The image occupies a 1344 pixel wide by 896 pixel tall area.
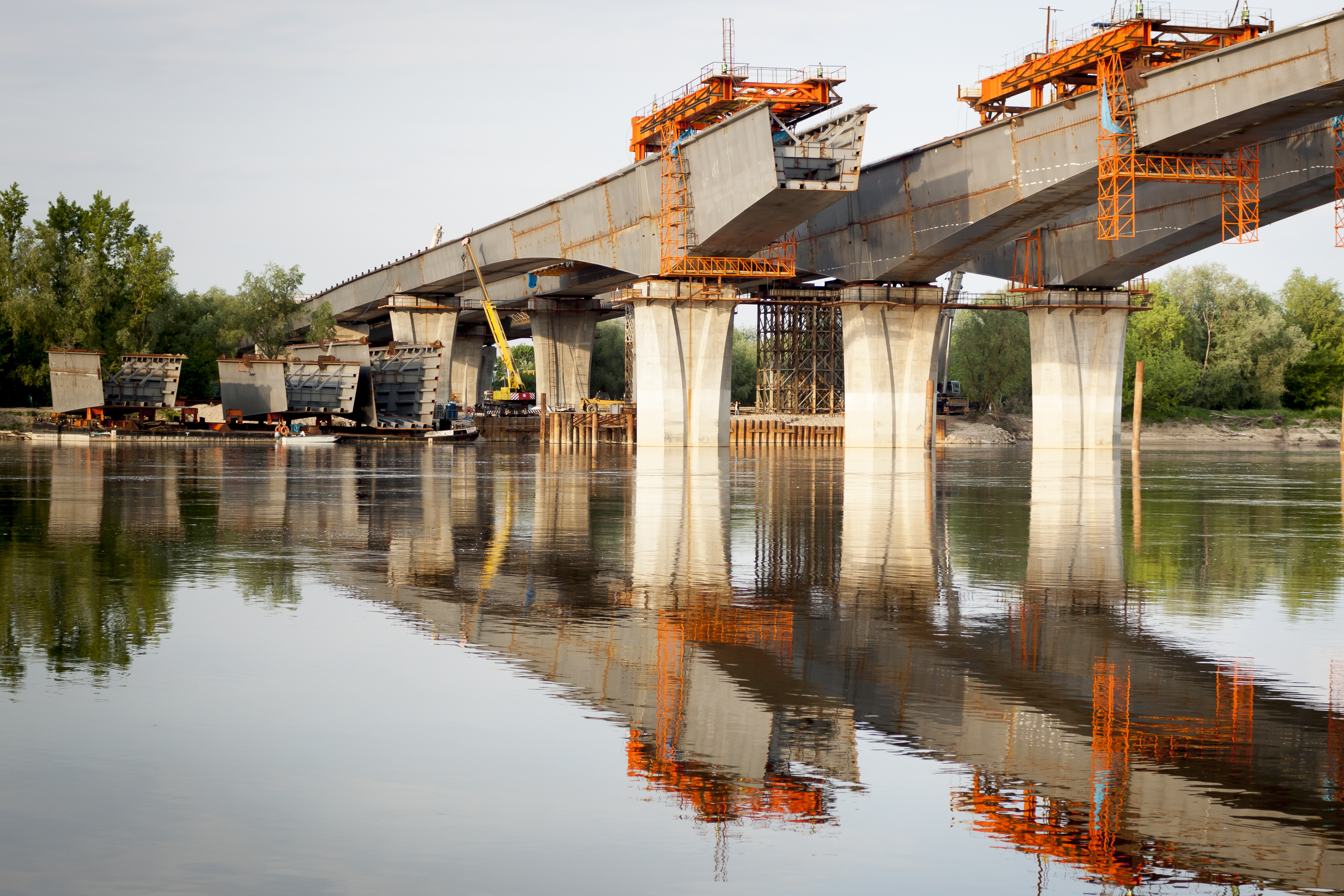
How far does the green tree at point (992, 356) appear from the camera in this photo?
351ft

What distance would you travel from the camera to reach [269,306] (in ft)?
318

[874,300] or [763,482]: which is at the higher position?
[874,300]

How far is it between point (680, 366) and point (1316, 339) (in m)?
93.4

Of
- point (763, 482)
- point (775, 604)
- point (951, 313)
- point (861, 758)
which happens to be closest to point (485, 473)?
point (763, 482)

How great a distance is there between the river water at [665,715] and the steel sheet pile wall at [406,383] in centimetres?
5623

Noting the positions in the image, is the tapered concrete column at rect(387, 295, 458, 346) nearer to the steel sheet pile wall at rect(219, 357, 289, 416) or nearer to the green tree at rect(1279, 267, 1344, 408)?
the steel sheet pile wall at rect(219, 357, 289, 416)

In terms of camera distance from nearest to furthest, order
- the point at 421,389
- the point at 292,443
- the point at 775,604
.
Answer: the point at 775,604 → the point at 292,443 → the point at 421,389

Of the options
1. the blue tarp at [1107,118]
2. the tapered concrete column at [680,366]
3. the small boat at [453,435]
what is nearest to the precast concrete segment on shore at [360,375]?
the small boat at [453,435]

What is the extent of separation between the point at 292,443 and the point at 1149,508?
45.8m

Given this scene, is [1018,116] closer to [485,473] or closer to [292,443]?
[485,473]

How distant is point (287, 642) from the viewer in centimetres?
1041

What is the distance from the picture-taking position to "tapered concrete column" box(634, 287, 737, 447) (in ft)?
181

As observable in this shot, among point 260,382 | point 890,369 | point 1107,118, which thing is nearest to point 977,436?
point 890,369

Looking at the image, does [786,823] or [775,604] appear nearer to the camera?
[786,823]
